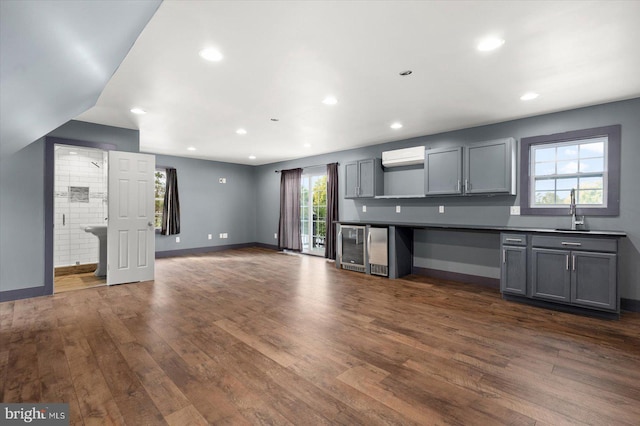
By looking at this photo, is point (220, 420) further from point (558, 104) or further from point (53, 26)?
point (558, 104)

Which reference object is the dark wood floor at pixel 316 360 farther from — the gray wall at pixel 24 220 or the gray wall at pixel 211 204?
the gray wall at pixel 211 204

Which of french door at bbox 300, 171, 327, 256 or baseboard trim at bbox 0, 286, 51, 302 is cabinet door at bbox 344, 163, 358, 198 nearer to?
french door at bbox 300, 171, 327, 256

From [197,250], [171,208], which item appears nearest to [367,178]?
[171,208]

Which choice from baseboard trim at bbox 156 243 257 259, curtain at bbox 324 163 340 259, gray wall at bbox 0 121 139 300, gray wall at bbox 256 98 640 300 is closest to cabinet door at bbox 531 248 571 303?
Answer: gray wall at bbox 256 98 640 300

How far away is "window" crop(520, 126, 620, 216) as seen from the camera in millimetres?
3637

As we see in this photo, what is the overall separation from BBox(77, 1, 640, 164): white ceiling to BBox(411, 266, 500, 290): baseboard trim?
238 centimetres

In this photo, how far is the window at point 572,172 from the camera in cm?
364

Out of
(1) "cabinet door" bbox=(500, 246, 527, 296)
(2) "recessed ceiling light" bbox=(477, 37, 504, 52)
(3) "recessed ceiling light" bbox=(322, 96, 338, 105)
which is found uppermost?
(3) "recessed ceiling light" bbox=(322, 96, 338, 105)

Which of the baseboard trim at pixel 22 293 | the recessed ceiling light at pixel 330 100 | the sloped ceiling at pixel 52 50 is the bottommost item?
the baseboard trim at pixel 22 293

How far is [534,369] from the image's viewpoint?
7.20 feet

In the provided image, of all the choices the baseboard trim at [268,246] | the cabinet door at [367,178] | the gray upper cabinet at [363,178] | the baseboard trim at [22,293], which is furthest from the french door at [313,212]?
the baseboard trim at [22,293]

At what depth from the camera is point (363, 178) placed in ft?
19.6

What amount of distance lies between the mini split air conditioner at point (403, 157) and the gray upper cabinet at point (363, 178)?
21 centimetres

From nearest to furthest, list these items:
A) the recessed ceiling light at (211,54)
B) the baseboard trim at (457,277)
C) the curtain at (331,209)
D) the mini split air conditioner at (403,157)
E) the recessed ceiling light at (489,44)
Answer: the recessed ceiling light at (489,44), the recessed ceiling light at (211,54), the baseboard trim at (457,277), the mini split air conditioner at (403,157), the curtain at (331,209)
